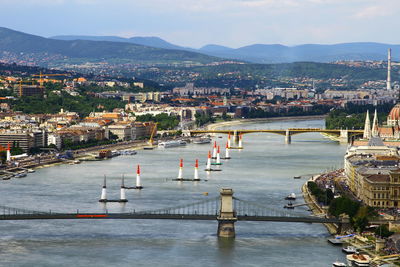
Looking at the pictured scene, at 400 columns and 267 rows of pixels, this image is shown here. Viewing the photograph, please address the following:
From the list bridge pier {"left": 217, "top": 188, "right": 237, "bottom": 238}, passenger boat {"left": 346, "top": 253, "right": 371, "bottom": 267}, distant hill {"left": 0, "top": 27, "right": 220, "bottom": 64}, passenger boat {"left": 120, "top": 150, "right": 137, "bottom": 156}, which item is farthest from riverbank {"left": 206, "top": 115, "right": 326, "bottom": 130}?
distant hill {"left": 0, "top": 27, "right": 220, "bottom": 64}

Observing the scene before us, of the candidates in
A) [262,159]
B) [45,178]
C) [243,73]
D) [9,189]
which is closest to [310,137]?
[262,159]

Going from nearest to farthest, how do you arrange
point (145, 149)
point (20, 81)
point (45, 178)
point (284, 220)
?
point (284, 220)
point (45, 178)
point (145, 149)
point (20, 81)

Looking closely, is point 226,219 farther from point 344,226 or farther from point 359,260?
point 359,260

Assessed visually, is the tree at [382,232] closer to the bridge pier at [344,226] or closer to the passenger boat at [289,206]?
the bridge pier at [344,226]

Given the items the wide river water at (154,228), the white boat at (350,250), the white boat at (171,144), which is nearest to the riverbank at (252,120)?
the white boat at (171,144)

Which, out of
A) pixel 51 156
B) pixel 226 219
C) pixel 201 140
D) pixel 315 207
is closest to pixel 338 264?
pixel 226 219

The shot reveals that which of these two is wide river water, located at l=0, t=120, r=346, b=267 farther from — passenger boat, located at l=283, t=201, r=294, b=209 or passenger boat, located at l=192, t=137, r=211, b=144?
passenger boat, located at l=192, t=137, r=211, b=144

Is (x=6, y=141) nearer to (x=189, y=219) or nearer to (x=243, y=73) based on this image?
(x=189, y=219)
